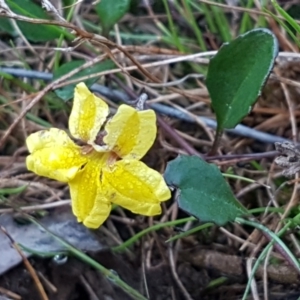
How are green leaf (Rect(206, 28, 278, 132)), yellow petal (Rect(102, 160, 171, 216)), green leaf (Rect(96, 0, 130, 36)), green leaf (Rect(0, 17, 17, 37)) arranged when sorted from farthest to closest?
green leaf (Rect(0, 17, 17, 37))
green leaf (Rect(96, 0, 130, 36))
green leaf (Rect(206, 28, 278, 132))
yellow petal (Rect(102, 160, 171, 216))

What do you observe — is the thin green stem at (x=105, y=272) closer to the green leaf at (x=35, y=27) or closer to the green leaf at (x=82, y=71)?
the green leaf at (x=82, y=71)

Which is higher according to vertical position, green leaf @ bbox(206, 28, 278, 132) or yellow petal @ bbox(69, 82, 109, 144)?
yellow petal @ bbox(69, 82, 109, 144)

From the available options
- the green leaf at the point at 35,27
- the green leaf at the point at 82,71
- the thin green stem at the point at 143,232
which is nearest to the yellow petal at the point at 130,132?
the thin green stem at the point at 143,232

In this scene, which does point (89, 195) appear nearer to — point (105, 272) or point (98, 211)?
point (98, 211)

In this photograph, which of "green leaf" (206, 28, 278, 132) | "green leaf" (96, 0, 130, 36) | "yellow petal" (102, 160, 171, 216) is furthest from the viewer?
"green leaf" (96, 0, 130, 36)

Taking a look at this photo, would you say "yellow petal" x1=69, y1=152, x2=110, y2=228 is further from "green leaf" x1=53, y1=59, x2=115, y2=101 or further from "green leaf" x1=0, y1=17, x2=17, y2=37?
"green leaf" x1=0, y1=17, x2=17, y2=37

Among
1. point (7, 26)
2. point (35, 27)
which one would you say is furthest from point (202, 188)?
point (7, 26)

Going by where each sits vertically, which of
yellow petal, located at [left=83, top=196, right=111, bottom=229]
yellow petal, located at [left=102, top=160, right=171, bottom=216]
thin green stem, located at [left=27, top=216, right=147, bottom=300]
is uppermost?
yellow petal, located at [left=102, top=160, right=171, bottom=216]

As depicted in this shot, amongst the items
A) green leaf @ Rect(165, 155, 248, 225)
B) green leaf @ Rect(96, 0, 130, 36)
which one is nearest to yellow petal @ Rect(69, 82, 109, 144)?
green leaf @ Rect(165, 155, 248, 225)
